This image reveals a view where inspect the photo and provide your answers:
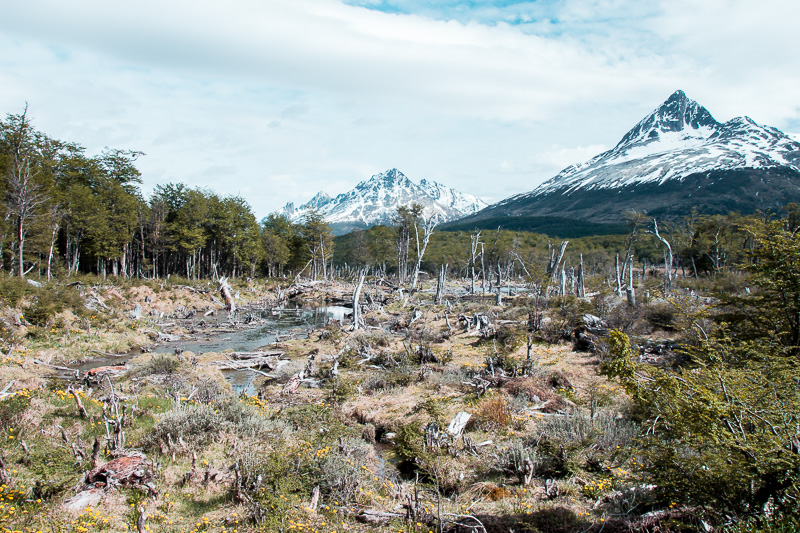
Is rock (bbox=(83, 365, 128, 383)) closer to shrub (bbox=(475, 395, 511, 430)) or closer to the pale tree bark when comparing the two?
shrub (bbox=(475, 395, 511, 430))

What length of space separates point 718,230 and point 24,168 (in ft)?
236

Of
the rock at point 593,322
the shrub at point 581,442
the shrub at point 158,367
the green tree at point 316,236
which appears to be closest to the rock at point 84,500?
the shrub at point 581,442

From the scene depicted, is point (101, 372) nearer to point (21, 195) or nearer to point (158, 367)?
point (158, 367)

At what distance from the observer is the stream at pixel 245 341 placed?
17.2m

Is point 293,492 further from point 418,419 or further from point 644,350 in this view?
point 644,350

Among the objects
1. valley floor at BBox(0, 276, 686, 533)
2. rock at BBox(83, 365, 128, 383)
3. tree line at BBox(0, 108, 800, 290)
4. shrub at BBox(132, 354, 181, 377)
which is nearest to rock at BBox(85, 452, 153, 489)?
valley floor at BBox(0, 276, 686, 533)

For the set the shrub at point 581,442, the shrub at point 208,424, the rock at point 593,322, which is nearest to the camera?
the shrub at point 581,442

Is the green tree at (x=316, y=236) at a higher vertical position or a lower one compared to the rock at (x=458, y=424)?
higher

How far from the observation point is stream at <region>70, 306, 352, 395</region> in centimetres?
1716

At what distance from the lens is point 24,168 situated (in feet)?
98.5

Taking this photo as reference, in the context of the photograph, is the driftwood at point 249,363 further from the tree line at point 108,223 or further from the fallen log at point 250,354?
the tree line at point 108,223

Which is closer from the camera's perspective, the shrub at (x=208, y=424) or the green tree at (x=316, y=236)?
the shrub at (x=208, y=424)

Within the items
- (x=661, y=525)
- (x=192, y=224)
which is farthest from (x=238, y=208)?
(x=661, y=525)

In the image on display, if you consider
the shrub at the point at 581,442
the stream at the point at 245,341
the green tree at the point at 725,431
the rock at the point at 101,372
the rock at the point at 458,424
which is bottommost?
the stream at the point at 245,341
